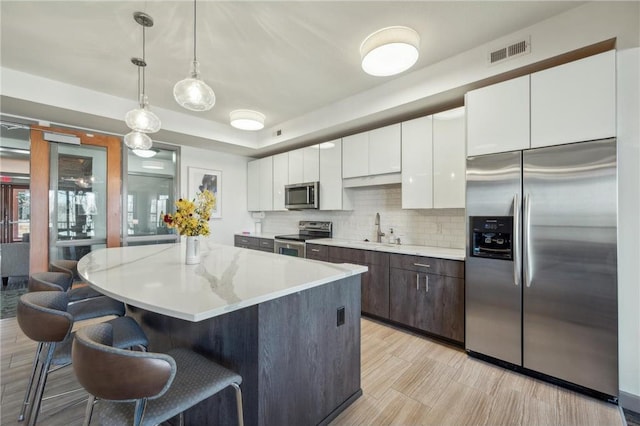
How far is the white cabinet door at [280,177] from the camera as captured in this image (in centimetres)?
477

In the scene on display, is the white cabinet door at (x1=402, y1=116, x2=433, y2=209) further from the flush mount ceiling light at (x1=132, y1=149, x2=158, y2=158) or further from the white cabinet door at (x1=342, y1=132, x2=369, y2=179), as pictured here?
the flush mount ceiling light at (x1=132, y1=149, x2=158, y2=158)

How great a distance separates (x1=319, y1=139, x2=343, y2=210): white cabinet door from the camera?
393 cm

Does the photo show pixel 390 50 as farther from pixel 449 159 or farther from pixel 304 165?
pixel 304 165

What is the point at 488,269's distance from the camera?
2.34m

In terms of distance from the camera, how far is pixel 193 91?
175 cm

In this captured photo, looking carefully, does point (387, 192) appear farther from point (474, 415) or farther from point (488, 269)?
point (474, 415)

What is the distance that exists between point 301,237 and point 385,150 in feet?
6.31

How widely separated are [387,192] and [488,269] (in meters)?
1.70

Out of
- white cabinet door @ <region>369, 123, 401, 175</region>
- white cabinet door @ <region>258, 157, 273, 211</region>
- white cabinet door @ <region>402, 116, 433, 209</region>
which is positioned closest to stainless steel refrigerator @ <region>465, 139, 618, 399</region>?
white cabinet door @ <region>402, 116, 433, 209</region>

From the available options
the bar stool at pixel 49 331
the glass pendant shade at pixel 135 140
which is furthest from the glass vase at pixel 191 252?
the glass pendant shade at pixel 135 140

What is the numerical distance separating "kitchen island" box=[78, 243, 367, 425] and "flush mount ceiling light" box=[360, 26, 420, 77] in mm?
1552

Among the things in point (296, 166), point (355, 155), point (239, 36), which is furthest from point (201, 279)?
point (296, 166)

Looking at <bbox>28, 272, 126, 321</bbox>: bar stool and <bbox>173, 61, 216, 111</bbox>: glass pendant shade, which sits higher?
<bbox>173, 61, 216, 111</bbox>: glass pendant shade

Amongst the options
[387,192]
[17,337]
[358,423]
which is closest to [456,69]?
[387,192]
